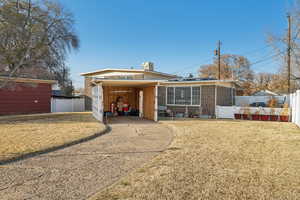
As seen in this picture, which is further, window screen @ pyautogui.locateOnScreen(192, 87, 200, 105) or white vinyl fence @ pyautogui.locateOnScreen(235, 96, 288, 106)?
white vinyl fence @ pyautogui.locateOnScreen(235, 96, 288, 106)

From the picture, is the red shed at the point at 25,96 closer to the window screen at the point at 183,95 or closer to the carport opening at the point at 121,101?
the carport opening at the point at 121,101

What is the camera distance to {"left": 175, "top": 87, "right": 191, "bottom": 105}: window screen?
1251 cm

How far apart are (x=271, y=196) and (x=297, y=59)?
616 inches

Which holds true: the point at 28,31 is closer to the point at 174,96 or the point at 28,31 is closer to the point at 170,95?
the point at 170,95

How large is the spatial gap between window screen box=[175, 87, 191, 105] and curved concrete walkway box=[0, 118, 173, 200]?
8088mm

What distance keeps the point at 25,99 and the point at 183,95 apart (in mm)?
11989

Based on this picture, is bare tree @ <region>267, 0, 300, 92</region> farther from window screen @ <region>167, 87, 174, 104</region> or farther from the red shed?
the red shed

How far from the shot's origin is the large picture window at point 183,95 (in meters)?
12.3

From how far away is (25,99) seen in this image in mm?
13438

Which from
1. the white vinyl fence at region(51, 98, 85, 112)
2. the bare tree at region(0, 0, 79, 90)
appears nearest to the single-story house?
the bare tree at region(0, 0, 79, 90)

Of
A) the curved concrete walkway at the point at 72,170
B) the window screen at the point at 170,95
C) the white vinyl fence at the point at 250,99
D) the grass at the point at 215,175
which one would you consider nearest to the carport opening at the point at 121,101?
the window screen at the point at 170,95

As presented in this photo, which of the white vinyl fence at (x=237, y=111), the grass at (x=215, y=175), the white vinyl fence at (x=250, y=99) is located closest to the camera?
the grass at (x=215, y=175)

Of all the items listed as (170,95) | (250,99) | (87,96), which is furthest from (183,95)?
(87,96)

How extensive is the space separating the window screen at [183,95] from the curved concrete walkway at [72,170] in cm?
809
